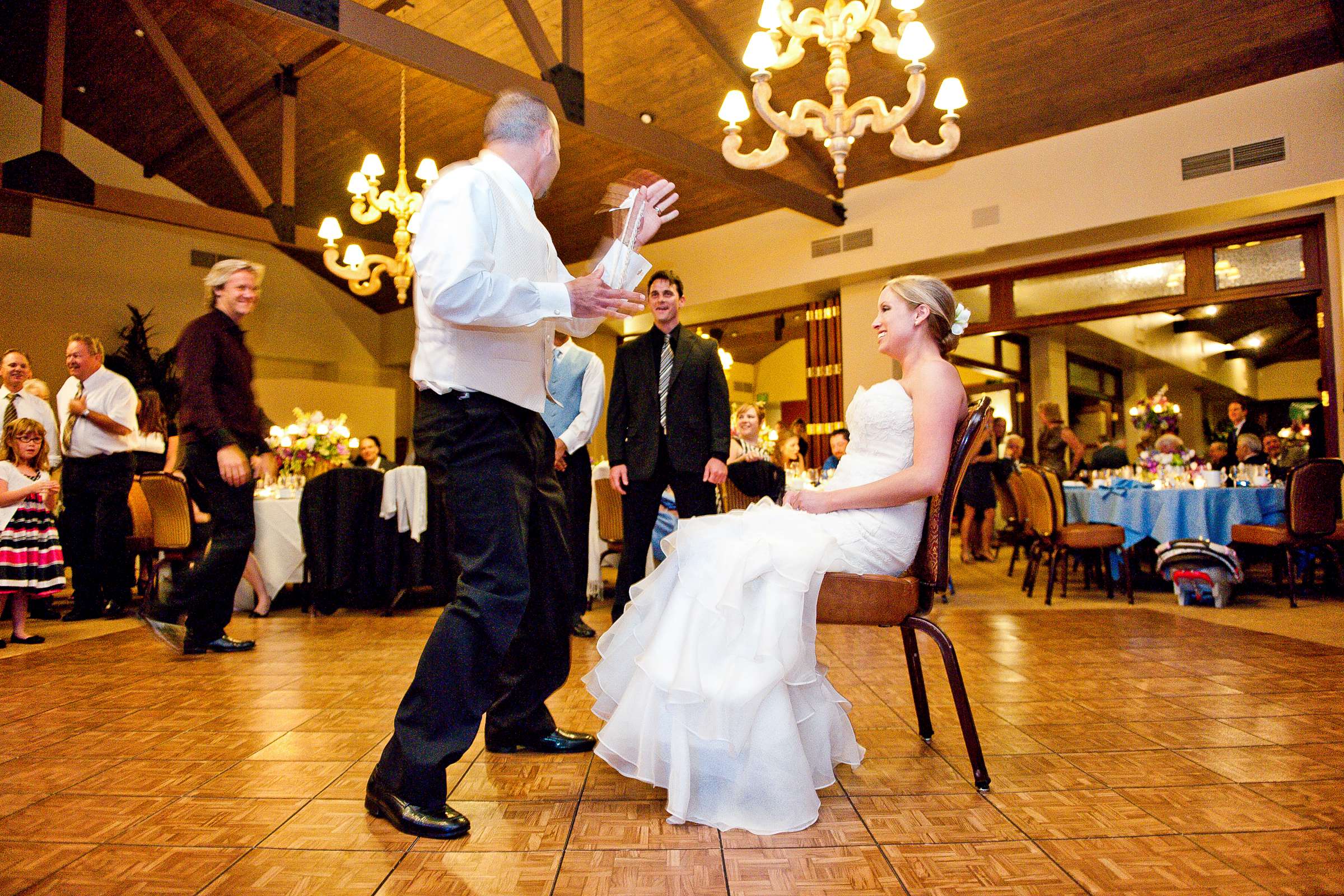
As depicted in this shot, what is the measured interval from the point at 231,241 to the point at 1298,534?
12.5 metres

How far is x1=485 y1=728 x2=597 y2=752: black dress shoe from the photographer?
2.09 metres

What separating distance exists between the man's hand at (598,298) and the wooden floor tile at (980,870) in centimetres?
113

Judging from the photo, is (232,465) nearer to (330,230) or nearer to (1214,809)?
(1214,809)

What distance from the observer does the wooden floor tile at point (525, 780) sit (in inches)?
70.7

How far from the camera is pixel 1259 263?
7.02m

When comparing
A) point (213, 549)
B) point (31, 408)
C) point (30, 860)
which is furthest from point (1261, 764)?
point (31, 408)

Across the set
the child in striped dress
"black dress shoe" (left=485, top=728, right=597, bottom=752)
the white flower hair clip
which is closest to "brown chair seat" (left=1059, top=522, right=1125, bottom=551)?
the white flower hair clip

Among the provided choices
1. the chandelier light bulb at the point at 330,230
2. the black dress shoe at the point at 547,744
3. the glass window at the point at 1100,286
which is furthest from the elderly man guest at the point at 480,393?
the glass window at the point at 1100,286

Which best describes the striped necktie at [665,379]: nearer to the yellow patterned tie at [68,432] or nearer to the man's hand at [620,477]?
the man's hand at [620,477]

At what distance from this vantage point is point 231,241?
11477 mm

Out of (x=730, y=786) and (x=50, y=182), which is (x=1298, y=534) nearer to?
(x=730, y=786)

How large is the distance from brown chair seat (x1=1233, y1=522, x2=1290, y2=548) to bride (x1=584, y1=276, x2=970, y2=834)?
4.20m

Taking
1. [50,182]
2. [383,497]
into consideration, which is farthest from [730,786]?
[50,182]

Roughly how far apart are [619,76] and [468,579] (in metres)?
7.18
